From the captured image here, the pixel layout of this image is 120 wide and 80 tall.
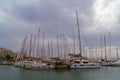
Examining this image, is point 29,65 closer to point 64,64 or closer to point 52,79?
point 64,64

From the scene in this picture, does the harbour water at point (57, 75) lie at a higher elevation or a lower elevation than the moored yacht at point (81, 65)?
lower

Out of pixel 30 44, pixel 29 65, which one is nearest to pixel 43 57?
pixel 30 44

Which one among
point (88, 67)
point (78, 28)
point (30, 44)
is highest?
point (78, 28)

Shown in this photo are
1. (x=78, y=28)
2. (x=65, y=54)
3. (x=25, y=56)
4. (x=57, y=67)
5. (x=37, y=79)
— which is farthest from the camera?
(x=25, y=56)

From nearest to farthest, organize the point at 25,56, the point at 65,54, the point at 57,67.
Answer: the point at 57,67
the point at 65,54
the point at 25,56

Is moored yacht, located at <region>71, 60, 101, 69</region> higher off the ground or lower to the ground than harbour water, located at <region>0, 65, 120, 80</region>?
higher

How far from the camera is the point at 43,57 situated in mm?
86938

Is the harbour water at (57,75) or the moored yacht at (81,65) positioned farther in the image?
the moored yacht at (81,65)

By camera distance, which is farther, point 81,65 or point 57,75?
point 81,65

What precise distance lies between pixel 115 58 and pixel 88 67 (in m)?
44.8

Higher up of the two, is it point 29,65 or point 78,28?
point 78,28

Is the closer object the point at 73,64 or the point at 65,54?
the point at 73,64

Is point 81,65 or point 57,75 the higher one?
point 81,65

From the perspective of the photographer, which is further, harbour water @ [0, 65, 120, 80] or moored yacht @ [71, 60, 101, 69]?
moored yacht @ [71, 60, 101, 69]
